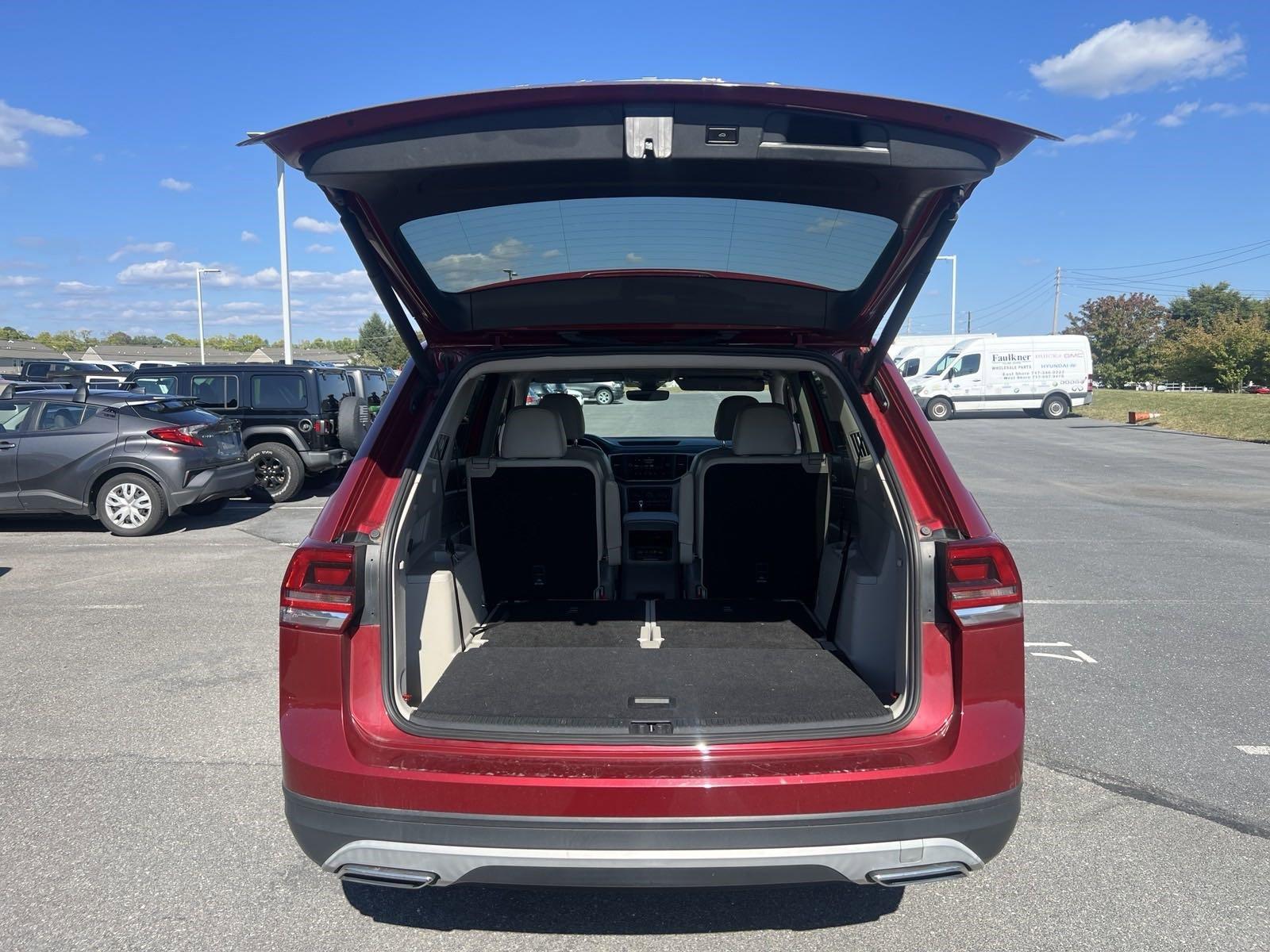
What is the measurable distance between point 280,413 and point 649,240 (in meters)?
10.3

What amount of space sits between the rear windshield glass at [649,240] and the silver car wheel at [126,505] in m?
7.83

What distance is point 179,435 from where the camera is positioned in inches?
364

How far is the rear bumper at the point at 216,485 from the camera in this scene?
359 inches

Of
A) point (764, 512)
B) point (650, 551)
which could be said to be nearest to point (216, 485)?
point (650, 551)

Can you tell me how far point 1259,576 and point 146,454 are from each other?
10.2 metres

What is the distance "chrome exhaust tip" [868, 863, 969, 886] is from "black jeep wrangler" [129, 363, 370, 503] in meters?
10.4

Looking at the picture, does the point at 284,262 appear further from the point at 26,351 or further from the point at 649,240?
the point at 26,351

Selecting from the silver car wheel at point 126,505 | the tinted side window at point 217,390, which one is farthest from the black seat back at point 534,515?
the tinted side window at point 217,390

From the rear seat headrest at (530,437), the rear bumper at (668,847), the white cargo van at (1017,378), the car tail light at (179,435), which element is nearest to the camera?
the rear bumper at (668,847)

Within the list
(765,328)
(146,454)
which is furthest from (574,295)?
(146,454)

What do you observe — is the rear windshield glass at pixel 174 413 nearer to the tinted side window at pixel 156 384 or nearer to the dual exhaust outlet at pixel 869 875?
the tinted side window at pixel 156 384

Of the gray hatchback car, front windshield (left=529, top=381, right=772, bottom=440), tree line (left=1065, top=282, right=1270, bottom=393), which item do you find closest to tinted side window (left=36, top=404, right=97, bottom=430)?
the gray hatchback car

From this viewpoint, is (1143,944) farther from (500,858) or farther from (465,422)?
(465,422)

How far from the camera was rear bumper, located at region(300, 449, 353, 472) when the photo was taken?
1148 cm
